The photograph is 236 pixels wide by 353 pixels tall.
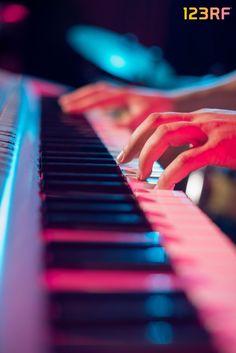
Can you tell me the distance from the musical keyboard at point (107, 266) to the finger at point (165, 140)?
1.2 inches

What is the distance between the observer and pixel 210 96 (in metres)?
1.48

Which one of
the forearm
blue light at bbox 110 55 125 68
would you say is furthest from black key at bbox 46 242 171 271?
blue light at bbox 110 55 125 68

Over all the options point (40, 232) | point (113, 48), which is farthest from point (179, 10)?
point (113, 48)

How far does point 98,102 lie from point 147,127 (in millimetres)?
839

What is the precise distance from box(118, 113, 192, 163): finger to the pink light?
2.23 m

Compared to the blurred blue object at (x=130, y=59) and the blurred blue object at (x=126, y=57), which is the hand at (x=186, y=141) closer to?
the blurred blue object at (x=130, y=59)

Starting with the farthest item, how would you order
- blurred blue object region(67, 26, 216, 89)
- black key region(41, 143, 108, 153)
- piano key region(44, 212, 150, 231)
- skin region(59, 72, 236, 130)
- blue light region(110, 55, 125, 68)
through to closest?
blue light region(110, 55, 125, 68) < blurred blue object region(67, 26, 216, 89) < skin region(59, 72, 236, 130) < black key region(41, 143, 108, 153) < piano key region(44, 212, 150, 231)

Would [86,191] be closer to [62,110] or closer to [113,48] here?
[62,110]

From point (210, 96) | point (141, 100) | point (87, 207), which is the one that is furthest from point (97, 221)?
point (141, 100)

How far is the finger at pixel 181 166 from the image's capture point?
32.3 inches

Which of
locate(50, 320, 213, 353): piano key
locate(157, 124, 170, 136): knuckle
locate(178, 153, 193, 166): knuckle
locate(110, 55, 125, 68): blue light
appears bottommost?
locate(50, 320, 213, 353): piano key

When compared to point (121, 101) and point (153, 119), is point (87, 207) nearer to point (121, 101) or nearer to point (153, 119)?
point (153, 119)

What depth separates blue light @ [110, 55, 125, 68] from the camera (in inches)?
105

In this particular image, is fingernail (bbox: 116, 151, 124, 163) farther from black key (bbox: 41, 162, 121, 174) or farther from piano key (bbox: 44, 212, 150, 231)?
piano key (bbox: 44, 212, 150, 231)
